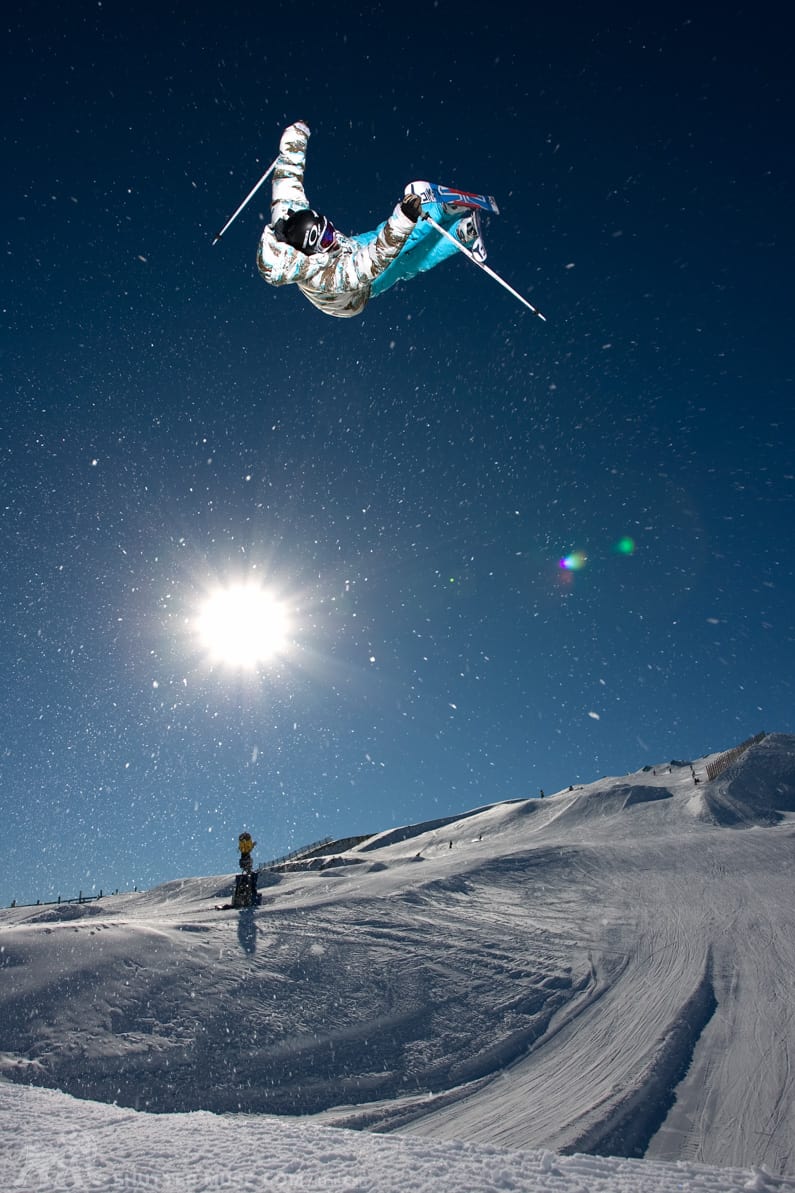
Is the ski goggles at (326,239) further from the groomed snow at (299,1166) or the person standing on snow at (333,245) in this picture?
the groomed snow at (299,1166)

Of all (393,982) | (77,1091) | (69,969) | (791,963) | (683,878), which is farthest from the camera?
(683,878)

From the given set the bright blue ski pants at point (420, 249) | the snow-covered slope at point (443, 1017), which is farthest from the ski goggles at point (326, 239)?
the snow-covered slope at point (443, 1017)

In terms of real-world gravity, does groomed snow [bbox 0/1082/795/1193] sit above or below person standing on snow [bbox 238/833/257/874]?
below

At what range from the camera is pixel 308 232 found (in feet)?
13.5

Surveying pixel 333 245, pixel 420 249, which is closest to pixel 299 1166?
pixel 333 245

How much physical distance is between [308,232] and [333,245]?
0.60ft

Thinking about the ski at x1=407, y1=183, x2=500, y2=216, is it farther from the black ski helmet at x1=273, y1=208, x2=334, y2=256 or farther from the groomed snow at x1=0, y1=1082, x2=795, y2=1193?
the groomed snow at x1=0, y1=1082, x2=795, y2=1193

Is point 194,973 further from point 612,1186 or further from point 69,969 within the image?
point 612,1186

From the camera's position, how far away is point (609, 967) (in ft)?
26.2

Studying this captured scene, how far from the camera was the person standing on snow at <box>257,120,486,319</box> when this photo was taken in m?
4.06

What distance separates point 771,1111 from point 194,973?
534 cm

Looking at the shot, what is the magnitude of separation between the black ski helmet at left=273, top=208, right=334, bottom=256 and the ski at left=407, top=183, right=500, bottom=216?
1.98ft

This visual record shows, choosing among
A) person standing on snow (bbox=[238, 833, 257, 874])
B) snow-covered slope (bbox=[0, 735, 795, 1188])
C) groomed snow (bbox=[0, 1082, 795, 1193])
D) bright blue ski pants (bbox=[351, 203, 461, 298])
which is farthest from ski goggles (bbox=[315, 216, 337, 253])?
person standing on snow (bbox=[238, 833, 257, 874])

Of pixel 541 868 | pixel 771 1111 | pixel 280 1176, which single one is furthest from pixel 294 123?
pixel 541 868
